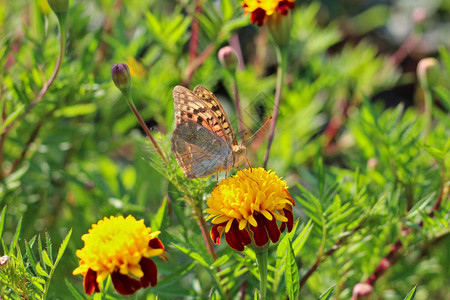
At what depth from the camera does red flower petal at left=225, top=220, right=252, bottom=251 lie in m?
0.69

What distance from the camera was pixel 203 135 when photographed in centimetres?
91

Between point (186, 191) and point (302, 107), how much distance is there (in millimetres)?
806

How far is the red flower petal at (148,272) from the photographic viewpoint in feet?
2.16

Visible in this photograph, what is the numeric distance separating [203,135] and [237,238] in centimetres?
27

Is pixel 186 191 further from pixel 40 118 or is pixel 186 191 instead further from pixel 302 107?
pixel 302 107

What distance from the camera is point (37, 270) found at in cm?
70

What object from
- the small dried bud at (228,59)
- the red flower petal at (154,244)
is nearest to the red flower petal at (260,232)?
the red flower petal at (154,244)

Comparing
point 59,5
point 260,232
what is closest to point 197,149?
point 260,232

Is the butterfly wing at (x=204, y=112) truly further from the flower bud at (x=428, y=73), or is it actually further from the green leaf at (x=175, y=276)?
the flower bud at (x=428, y=73)

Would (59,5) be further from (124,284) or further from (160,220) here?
(124,284)

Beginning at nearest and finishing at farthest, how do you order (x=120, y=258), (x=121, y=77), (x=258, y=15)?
(x=120, y=258) < (x=121, y=77) < (x=258, y=15)

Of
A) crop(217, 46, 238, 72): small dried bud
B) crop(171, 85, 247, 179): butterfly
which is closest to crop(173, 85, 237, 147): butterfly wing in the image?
crop(171, 85, 247, 179): butterfly

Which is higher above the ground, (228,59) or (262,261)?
(228,59)

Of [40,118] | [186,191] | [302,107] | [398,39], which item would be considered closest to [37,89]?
[40,118]
